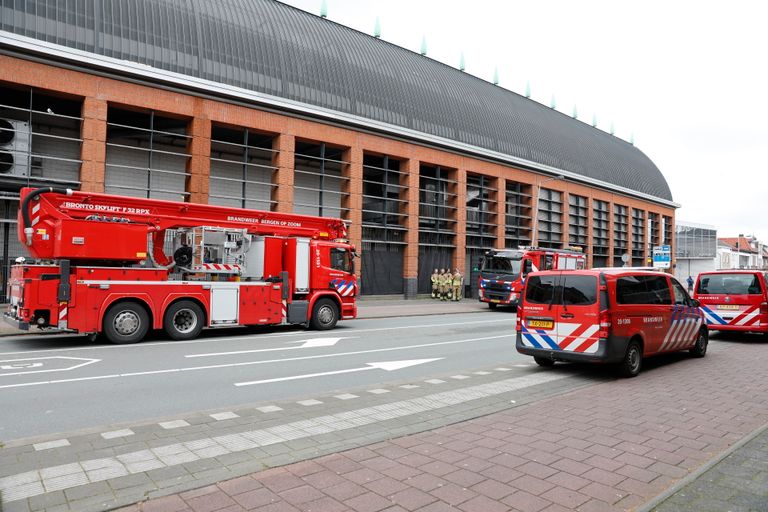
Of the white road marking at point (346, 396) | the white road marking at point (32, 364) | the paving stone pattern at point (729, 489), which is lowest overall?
the white road marking at point (32, 364)

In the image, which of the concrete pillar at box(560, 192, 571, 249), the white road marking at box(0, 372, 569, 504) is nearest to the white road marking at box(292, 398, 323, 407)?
the white road marking at box(0, 372, 569, 504)

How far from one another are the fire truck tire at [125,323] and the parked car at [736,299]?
14.2 meters

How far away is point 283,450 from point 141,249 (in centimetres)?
950

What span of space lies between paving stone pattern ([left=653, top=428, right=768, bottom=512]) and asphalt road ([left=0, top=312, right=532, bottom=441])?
4.65 meters

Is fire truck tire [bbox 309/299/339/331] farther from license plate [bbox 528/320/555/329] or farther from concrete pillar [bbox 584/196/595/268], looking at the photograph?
concrete pillar [bbox 584/196/595/268]

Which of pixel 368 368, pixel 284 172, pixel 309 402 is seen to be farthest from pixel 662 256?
pixel 309 402

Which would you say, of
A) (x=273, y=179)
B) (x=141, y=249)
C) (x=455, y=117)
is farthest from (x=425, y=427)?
(x=455, y=117)

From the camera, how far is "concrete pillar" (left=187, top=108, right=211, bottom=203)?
22938 mm

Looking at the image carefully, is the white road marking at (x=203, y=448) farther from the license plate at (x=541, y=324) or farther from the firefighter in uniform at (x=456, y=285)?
the firefighter in uniform at (x=456, y=285)

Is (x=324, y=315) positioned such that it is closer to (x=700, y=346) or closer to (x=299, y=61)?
(x=700, y=346)

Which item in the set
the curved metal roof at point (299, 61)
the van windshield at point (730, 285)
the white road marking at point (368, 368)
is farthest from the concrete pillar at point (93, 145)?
the van windshield at point (730, 285)

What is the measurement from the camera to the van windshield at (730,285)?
46.8 ft

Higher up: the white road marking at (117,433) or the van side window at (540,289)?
the van side window at (540,289)

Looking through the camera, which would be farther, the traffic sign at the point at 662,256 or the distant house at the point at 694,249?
the distant house at the point at 694,249
